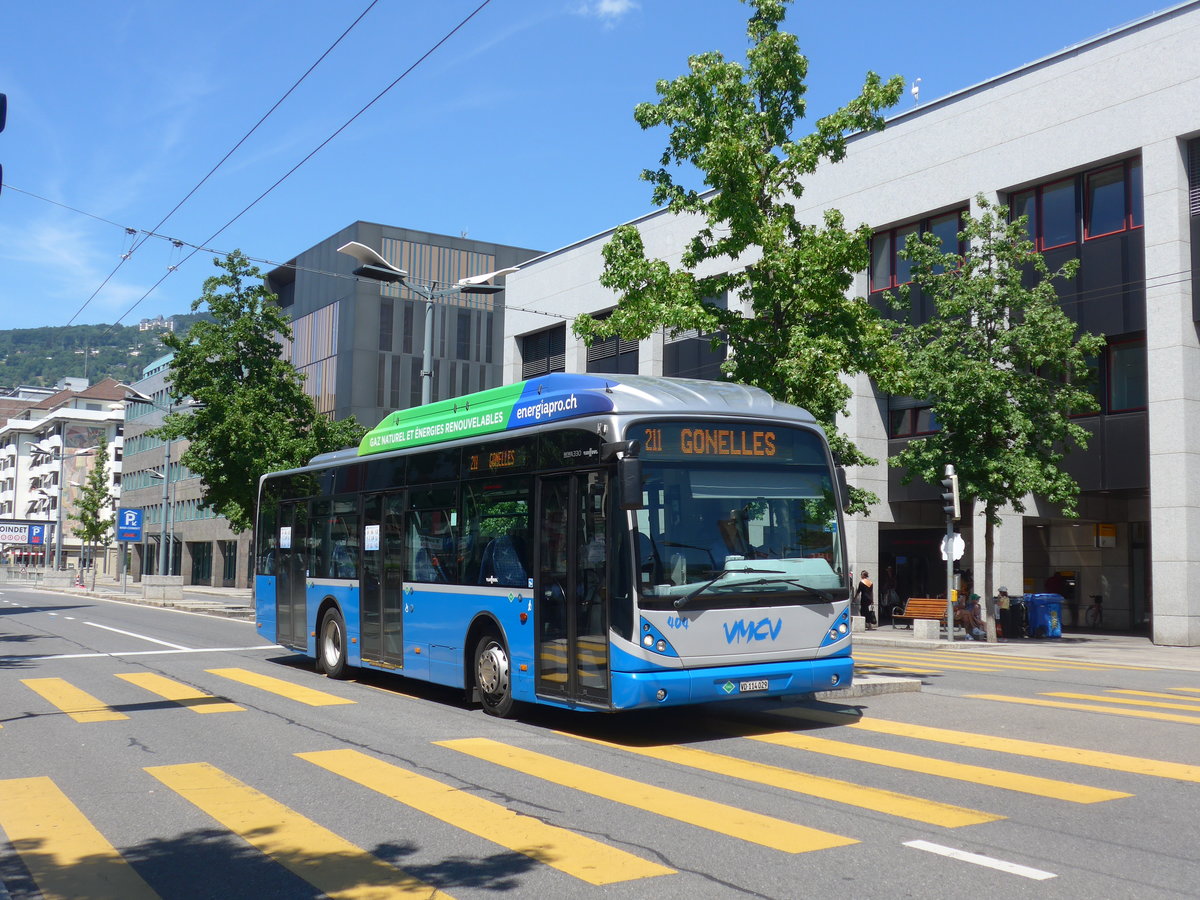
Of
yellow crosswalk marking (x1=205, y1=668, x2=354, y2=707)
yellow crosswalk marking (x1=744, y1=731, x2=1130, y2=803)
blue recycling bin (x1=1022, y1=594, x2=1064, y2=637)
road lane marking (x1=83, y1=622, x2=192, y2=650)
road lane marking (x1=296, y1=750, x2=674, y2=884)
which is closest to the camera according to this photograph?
road lane marking (x1=296, y1=750, x2=674, y2=884)

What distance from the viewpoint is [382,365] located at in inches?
2427

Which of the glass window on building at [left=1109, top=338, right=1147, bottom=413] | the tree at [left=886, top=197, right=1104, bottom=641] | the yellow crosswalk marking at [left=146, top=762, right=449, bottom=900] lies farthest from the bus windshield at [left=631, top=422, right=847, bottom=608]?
the glass window on building at [left=1109, top=338, right=1147, bottom=413]

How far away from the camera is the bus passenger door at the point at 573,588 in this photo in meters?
9.97

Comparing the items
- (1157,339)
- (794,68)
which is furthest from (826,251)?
(1157,339)

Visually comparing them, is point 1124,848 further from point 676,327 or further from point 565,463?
point 676,327

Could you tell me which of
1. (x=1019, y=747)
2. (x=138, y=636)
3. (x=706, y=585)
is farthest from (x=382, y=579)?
(x=138, y=636)

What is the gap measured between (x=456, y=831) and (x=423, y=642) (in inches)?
253

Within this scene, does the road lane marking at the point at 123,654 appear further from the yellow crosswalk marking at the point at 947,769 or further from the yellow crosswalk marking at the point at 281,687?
the yellow crosswalk marking at the point at 947,769

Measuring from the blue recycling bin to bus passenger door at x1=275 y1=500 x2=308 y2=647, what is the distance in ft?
61.6

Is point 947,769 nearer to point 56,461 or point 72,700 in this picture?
point 72,700

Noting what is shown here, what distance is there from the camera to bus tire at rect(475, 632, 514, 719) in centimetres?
1145

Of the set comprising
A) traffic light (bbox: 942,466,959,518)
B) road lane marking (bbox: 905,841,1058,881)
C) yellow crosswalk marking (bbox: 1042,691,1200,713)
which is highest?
traffic light (bbox: 942,466,959,518)

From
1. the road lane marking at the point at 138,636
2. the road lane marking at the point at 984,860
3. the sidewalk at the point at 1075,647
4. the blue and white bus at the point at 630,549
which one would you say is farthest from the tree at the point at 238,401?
the road lane marking at the point at 984,860

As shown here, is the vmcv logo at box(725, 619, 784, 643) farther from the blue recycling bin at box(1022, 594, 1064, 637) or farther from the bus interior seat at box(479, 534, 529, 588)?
the blue recycling bin at box(1022, 594, 1064, 637)
